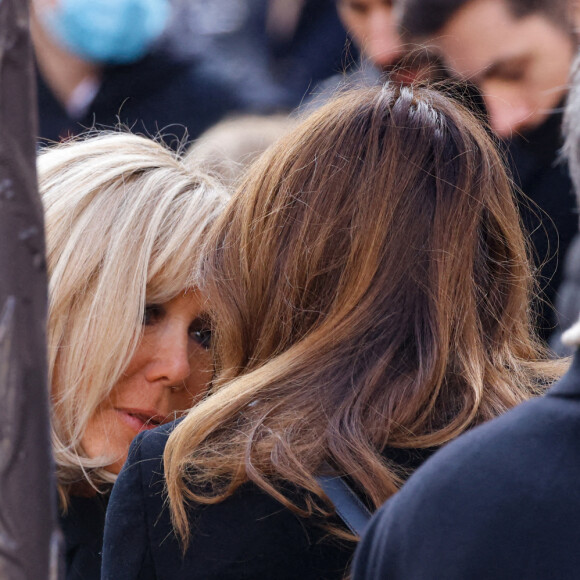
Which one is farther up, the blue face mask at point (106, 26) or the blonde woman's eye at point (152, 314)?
the blue face mask at point (106, 26)

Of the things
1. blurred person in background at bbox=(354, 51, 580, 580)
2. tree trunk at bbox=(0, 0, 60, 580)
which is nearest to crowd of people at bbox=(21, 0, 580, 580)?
blurred person in background at bbox=(354, 51, 580, 580)

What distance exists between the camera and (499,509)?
2.39ft

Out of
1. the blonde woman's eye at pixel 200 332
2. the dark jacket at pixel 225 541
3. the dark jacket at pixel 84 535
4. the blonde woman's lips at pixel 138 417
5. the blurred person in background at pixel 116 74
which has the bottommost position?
the dark jacket at pixel 84 535

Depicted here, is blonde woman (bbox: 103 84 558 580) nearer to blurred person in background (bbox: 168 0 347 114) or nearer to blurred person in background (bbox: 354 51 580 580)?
blurred person in background (bbox: 354 51 580 580)

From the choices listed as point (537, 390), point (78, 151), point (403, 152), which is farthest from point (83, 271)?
point (537, 390)

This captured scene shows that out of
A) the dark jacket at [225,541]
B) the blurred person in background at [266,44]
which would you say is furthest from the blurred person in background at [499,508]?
the blurred person in background at [266,44]

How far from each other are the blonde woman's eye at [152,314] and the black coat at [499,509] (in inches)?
56.8

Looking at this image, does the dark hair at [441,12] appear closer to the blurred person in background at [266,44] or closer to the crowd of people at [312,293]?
the crowd of people at [312,293]

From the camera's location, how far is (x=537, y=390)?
1.40 meters

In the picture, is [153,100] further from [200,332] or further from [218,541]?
[218,541]

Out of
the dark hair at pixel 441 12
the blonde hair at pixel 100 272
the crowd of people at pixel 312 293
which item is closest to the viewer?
the crowd of people at pixel 312 293

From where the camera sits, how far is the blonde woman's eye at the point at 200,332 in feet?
7.11

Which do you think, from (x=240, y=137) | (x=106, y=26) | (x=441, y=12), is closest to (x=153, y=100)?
(x=106, y=26)

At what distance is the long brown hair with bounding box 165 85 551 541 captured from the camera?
120 centimetres
